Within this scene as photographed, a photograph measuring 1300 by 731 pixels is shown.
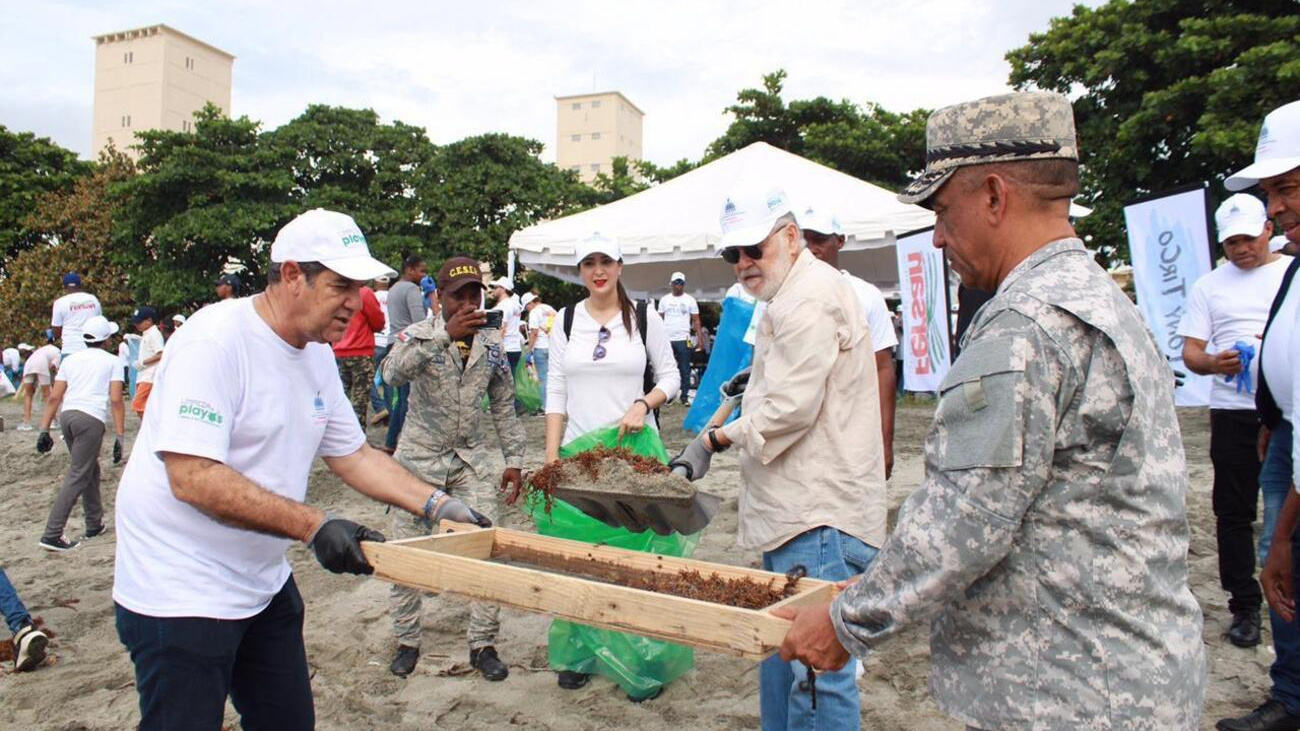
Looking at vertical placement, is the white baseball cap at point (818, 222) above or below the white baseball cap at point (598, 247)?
above

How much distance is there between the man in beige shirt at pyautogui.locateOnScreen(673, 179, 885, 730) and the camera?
8.79 ft

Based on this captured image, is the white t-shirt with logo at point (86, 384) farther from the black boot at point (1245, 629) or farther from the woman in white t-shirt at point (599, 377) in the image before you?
the black boot at point (1245, 629)

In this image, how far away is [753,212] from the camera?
2.93 meters

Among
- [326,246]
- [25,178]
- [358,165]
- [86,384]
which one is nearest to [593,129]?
[358,165]

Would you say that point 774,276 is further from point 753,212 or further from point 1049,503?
point 1049,503

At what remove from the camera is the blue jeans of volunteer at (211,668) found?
2.24 meters

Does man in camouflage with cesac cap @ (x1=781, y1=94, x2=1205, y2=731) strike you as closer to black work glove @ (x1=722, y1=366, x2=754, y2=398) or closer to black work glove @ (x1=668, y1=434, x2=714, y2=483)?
black work glove @ (x1=668, y1=434, x2=714, y2=483)

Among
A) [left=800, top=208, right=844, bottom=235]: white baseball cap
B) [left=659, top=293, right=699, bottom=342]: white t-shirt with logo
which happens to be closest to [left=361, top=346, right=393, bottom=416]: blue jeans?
[left=659, top=293, right=699, bottom=342]: white t-shirt with logo

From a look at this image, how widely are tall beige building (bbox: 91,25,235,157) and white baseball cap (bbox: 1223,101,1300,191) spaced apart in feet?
241

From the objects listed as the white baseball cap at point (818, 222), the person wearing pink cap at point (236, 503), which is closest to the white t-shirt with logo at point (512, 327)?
the white baseball cap at point (818, 222)

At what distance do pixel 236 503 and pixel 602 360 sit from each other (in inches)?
85.7

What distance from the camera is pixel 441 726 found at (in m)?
3.78

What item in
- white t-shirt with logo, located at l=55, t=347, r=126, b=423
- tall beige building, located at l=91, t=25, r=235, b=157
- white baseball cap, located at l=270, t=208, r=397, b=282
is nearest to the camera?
white baseball cap, located at l=270, t=208, r=397, b=282

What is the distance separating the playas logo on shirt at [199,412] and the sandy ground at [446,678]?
208 cm
